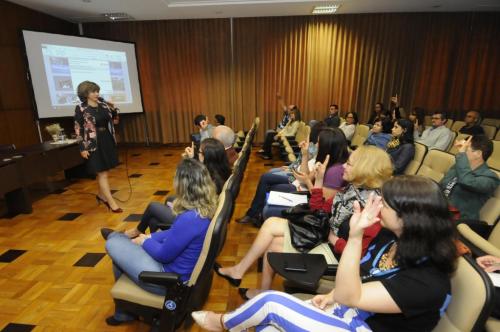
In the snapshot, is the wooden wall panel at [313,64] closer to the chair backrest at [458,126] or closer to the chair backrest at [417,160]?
the chair backrest at [458,126]

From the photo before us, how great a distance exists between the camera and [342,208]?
5.55ft

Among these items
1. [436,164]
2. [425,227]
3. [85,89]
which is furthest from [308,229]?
[85,89]

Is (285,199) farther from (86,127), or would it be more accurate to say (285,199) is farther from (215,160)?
(86,127)

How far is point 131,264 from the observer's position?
1.49 meters

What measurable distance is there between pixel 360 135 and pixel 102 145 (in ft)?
12.5

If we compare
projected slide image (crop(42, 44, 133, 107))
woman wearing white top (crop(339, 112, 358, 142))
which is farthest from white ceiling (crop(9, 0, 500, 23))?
woman wearing white top (crop(339, 112, 358, 142))

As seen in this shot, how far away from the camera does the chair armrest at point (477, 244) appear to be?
1549mm

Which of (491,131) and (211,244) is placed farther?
(491,131)

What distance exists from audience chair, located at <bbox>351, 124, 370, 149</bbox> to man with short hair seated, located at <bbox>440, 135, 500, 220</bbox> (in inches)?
88.9

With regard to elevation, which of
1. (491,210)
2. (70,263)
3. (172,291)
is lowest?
(70,263)

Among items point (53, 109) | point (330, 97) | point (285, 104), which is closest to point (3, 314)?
point (53, 109)

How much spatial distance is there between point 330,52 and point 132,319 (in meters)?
6.62

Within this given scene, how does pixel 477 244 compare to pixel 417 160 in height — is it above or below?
below

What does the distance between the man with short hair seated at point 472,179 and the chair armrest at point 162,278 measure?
2.08 m
